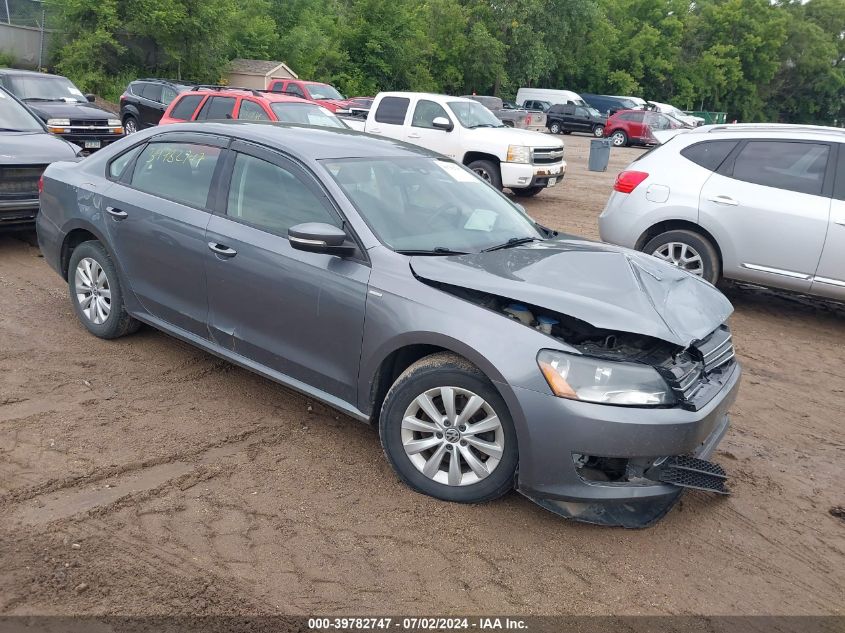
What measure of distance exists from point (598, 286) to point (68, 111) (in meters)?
13.2

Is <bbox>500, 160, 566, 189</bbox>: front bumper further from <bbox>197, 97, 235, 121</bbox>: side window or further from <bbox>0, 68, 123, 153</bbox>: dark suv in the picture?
<bbox>0, 68, 123, 153</bbox>: dark suv

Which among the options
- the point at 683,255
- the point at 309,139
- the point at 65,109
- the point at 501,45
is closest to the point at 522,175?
the point at 683,255

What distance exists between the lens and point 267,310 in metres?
4.28

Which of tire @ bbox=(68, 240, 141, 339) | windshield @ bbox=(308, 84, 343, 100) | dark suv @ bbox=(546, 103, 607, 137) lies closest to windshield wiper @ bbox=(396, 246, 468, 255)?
tire @ bbox=(68, 240, 141, 339)

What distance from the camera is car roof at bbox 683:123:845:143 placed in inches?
279

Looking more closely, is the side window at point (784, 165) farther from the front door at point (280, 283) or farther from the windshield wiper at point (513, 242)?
the front door at point (280, 283)

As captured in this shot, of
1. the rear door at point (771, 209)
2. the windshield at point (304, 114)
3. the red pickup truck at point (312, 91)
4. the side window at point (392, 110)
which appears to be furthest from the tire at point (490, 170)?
the red pickup truck at point (312, 91)

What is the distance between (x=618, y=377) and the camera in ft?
11.1

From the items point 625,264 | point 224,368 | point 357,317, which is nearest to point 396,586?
point 357,317

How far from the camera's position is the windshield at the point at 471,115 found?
1373 cm

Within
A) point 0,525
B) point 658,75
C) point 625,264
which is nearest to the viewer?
point 0,525

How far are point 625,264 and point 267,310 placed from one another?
6.54 feet

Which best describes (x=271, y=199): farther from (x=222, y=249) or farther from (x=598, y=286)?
(x=598, y=286)

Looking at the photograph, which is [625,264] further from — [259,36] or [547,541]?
[259,36]
